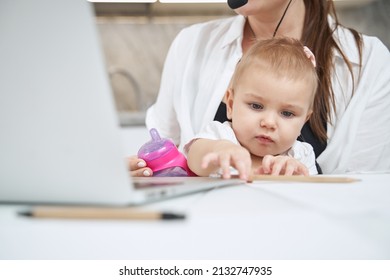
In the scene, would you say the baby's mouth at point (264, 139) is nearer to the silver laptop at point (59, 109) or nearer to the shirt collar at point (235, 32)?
the shirt collar at point (235, 32)

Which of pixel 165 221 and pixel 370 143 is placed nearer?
pixel 165 221

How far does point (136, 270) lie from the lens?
395 mm

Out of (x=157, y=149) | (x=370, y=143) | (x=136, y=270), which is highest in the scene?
(x=370, y=143)

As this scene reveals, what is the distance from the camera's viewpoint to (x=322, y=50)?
46.2 inches

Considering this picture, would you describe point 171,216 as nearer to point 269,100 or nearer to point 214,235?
point 214,235

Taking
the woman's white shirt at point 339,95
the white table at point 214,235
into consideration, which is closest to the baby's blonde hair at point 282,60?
the woman's white shirt at point 339,95

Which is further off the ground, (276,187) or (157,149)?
(157,149)

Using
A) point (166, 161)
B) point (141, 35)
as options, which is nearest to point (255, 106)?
point (166, 161)

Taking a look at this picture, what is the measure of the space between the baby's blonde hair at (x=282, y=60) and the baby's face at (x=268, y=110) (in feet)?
0.04

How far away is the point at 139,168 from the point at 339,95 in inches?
23.1

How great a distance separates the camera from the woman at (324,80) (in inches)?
45.9

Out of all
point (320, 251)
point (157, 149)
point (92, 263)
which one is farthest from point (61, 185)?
point (157, 149)

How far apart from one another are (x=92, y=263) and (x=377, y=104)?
1011 millimetres

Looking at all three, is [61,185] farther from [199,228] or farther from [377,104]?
[377,104]
